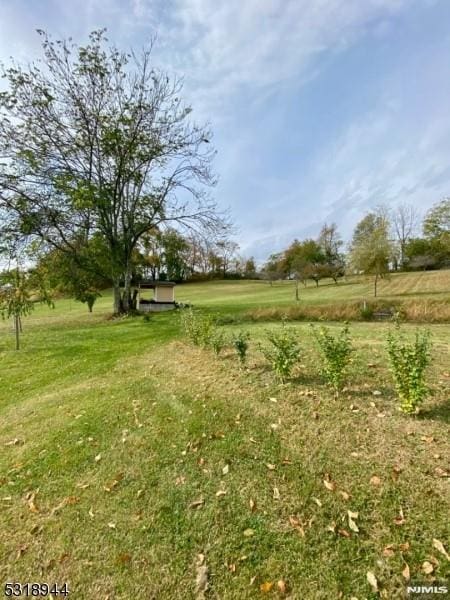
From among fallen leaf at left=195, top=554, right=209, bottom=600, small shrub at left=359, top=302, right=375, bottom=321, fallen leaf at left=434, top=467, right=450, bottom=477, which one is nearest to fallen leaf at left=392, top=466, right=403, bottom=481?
fallen leaf at left=434, top=467, right=450, bottom=477

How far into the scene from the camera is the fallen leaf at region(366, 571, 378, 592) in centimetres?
195

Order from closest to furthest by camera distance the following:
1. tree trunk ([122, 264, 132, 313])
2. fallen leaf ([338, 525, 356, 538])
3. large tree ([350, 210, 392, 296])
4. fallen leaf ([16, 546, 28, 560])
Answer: fallen leaf ([338, 525, 356, 538]) → fallen leaf ([16, 546, 28, 560]) → tree trunk ([122, 264, 132, 313]) → large tree ([350, 210, 392, 296])

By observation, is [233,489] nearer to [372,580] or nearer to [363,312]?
[372,580]

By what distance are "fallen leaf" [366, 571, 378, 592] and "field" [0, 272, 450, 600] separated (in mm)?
20

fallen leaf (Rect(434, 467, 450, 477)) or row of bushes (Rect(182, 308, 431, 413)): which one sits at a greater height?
row of bushes (Rect(182, 308, 431, 413))

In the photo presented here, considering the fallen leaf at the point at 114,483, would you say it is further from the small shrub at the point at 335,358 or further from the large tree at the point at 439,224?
the large tree at the point at 439,224

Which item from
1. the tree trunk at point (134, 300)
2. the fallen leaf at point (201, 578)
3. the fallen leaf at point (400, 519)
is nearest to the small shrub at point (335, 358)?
the fallen leaf at point (400, 519)

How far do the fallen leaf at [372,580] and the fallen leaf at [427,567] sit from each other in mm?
332

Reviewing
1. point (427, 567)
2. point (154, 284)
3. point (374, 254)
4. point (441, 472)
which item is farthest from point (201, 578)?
point (374, 254)

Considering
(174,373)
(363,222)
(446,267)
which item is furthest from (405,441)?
(446,267)

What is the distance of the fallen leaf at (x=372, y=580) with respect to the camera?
1.95 meters

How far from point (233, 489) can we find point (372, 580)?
48.7 inches

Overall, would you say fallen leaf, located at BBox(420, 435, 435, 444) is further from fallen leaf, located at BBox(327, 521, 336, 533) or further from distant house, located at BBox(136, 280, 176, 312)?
distant house, located at BBox(136, 280, 176, 312)

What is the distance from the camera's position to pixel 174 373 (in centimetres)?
593
